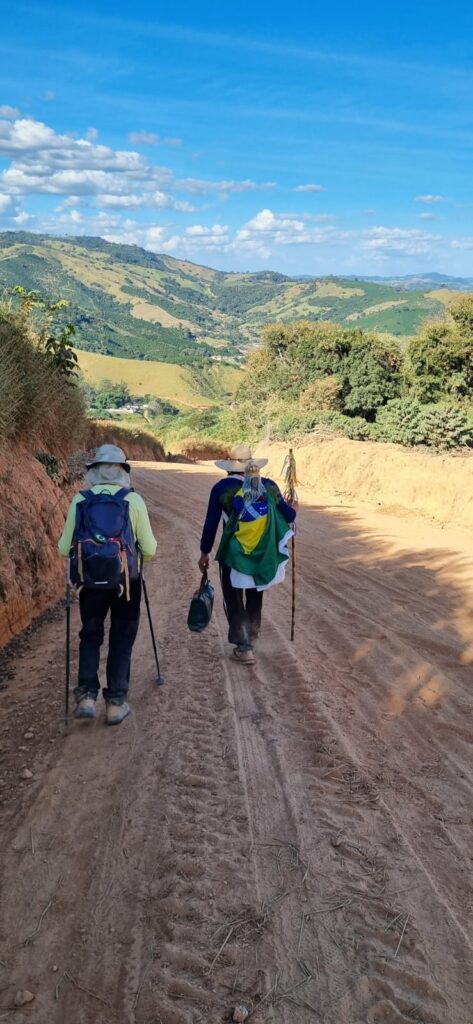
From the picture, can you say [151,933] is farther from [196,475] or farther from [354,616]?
[196,475]

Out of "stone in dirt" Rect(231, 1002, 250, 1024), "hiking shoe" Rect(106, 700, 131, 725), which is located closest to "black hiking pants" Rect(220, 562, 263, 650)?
"hiking shoe" Rect(106, 700, 131, 725)

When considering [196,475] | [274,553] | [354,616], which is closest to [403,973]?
[274,553]

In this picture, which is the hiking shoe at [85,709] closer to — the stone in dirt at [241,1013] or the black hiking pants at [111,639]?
the black hiking pants at [111,639]

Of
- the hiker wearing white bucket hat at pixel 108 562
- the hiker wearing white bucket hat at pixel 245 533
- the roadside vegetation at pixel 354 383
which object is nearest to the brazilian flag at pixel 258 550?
the hiker wearing white bucket hat at pixel 245 533

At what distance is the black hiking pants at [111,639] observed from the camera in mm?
5125

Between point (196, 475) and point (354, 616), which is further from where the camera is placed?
point (196, 475)

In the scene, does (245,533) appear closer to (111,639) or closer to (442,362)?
(111,639)

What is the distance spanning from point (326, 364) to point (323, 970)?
123 ft

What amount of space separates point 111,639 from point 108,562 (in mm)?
746

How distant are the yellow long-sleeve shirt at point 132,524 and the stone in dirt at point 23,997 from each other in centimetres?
274

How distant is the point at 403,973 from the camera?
112 inches

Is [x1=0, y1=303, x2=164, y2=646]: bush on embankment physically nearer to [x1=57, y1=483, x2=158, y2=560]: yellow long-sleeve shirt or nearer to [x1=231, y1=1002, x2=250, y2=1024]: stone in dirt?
[x1=57, y1=483, x2=158, y2=560]: yellow long-sleeve shirt

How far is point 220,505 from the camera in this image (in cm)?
615

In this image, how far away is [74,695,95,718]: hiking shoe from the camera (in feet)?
16.6
